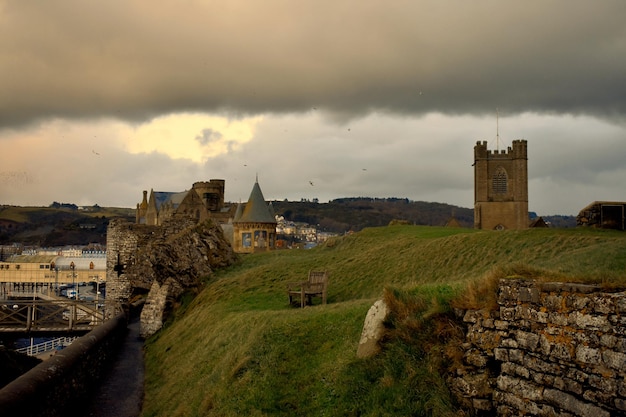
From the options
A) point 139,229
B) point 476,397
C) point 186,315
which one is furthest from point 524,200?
point 476,397

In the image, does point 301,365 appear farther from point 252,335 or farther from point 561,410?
point 561,410

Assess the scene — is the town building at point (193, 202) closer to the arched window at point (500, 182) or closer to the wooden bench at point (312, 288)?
the arched window at point (500, 182)

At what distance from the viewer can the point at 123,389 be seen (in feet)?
64.6

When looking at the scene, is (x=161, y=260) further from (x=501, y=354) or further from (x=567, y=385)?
(x=567, y=385)

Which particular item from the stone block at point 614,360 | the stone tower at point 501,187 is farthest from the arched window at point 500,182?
the stone block at point 614,360

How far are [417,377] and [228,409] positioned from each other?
4.70m

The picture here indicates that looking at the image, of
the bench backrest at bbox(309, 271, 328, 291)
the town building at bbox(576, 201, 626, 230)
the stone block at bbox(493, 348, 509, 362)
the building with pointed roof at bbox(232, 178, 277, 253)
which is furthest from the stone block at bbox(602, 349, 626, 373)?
the building with pointed roof at bbox(232, 178, 277, 253)

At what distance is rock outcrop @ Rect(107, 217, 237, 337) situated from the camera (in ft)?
94.0

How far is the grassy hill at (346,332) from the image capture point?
862cm

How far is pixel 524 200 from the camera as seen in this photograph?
84.4 meters

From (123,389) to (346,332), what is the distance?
37.2 feet

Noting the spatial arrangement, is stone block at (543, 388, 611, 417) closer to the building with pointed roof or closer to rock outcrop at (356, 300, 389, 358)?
rock outcrop at (356, 300, 389, 358)

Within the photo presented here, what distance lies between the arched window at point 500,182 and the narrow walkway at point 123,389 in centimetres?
6954

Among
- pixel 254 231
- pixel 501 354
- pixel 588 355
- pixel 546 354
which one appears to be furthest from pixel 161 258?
pixel 254 231
